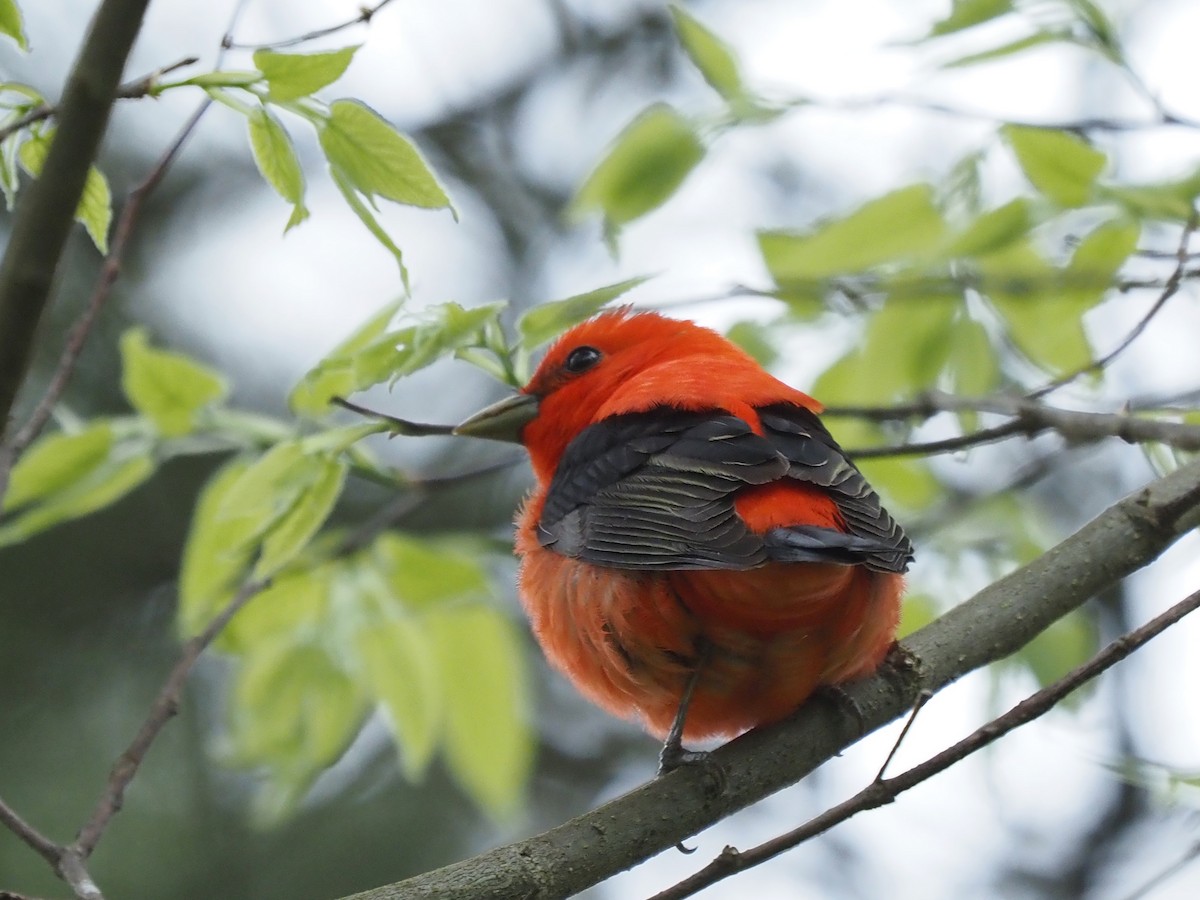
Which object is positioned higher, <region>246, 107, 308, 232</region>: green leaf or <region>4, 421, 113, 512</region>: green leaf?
<region>246, 107, 308, 232</region>: green leaf

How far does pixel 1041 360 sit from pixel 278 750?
7.10 ft

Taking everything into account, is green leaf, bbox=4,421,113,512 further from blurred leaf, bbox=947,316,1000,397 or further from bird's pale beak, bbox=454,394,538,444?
blurred leaf, bbox=947,316,1000,397

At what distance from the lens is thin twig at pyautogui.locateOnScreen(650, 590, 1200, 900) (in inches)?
79.8

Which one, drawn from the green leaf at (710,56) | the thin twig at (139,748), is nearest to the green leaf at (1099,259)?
the green leaf at (710,56)

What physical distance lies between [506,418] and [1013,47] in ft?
6.11

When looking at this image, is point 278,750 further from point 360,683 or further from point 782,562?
point 782,562

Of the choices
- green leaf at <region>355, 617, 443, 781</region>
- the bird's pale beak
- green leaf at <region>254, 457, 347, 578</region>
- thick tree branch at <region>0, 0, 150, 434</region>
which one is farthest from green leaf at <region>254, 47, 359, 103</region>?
the bird's pale beak

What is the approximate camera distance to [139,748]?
100.0 inches

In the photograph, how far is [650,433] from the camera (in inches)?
133

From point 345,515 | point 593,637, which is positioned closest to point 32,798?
point 345,515

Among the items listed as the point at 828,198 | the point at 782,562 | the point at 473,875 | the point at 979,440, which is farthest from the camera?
the point at 828,198

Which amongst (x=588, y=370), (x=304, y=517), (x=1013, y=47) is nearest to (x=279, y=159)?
(x=304, y=517)

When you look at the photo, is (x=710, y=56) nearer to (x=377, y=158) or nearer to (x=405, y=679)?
(x=377, y=158)

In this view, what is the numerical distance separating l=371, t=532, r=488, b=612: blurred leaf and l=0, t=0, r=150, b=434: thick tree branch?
2031mm
